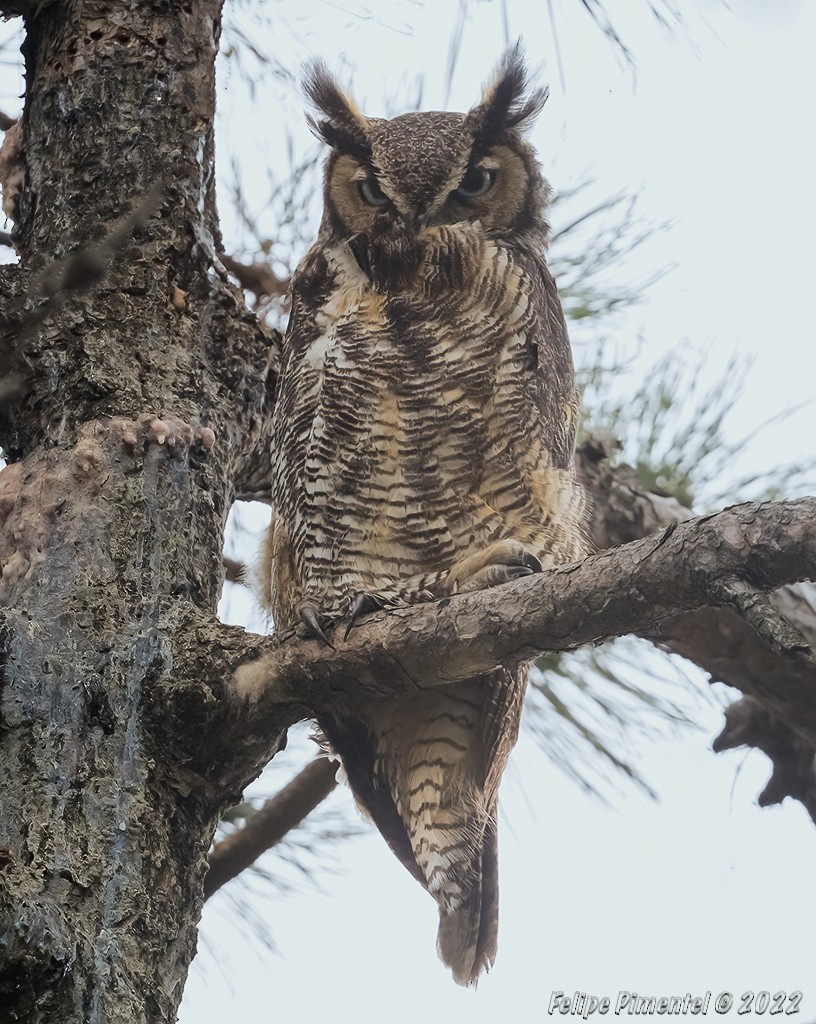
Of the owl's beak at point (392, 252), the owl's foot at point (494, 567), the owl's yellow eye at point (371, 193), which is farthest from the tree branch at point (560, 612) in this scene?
the owl's yellow eye at point (371, 193)

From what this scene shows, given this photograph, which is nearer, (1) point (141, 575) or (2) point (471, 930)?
(1) point (141, 575)

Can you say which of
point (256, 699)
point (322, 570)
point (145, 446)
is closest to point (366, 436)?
point (322, 570)

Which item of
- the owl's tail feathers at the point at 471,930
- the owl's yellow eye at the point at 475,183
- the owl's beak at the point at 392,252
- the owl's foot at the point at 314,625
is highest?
the owl's yellow eye at the point at 475,183

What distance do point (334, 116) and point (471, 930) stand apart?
1496mm

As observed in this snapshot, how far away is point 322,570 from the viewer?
191cm

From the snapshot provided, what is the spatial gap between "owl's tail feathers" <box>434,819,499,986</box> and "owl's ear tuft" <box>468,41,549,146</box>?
4.32ft

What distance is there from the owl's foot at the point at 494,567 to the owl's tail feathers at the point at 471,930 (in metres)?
0.43

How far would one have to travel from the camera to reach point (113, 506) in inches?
62.7

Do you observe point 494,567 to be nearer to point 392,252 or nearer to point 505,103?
point 392,252

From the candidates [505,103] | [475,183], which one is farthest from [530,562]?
[505,103]

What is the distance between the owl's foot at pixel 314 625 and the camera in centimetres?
145

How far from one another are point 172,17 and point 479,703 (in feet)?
4.19

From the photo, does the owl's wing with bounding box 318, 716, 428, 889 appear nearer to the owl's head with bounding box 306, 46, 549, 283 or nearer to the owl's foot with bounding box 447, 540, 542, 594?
the owl's foot with bounding box 447, 540, 542, 594

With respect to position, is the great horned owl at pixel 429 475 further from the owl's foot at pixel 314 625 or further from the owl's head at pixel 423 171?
the owl's foot at pixel 314 625
